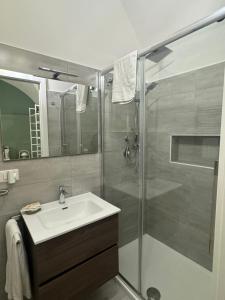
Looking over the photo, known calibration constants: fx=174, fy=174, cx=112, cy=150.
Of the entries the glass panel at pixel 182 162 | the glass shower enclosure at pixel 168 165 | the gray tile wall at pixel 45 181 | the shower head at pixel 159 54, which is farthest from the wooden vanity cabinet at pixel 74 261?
the shower head at pixel 159 54

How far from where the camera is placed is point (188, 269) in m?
1.77

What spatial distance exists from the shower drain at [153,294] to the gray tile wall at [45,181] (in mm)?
1038

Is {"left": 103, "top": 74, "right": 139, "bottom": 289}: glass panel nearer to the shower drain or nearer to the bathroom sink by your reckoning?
the shower drain

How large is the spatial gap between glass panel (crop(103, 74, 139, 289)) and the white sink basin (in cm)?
34

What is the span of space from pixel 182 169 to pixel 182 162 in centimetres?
9

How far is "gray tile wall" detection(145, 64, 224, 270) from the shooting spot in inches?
62.5

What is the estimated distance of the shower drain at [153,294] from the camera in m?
1.54

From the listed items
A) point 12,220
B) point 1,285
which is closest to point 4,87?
point 12,220

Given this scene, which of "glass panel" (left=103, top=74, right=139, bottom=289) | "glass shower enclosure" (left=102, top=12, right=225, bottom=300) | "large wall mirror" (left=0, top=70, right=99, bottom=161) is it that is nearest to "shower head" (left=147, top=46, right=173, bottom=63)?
"glass shower enclosure" (left=102, top=12, right=225, bottom=300)

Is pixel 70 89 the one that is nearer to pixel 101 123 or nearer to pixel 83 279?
pixel 101 123

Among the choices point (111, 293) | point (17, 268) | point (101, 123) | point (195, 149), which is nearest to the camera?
point (17, 268)

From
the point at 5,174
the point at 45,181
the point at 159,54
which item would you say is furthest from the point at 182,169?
the point at 5,174

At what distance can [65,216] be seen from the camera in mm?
1502

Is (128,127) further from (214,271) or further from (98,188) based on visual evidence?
(214,271)
